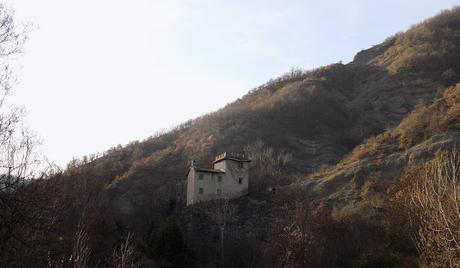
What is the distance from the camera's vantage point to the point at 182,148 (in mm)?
65625

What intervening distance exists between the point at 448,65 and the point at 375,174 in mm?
49502

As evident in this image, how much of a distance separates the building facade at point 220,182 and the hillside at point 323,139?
66.9 inches

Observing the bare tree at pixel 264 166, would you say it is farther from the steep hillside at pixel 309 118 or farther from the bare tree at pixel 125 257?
the bare tree at pixel 125 257

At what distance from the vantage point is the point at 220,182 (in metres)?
42.7

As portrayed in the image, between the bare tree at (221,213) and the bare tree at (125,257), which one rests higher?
the bare tree at (125,257)

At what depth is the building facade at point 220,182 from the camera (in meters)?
42.4

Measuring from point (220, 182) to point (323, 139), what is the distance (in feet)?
100

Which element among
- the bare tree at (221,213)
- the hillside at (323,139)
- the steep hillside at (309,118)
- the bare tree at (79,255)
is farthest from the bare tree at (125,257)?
the steep hillside at (309,118)

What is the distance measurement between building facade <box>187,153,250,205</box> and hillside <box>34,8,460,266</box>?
170cm

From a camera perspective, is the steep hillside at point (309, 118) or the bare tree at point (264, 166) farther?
the steep hillside at point (309, 118)

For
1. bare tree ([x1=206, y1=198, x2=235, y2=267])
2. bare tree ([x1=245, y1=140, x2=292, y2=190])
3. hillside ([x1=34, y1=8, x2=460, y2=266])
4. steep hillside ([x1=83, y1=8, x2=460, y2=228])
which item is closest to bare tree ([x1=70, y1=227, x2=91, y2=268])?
hillside ([x1=34, y1=8, x2=460, y2=266])

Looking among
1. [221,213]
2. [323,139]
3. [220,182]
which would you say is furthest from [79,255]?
[323,139]

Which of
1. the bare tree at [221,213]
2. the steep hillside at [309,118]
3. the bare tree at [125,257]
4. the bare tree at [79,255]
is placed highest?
the steep hillside at [309,118]

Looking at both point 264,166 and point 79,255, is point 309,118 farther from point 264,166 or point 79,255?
point 79,255
